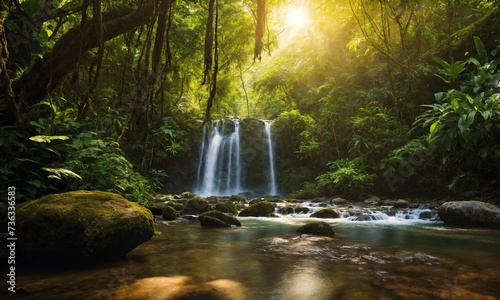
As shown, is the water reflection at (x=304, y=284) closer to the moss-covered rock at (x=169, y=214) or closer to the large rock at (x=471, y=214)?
the moss-covered rock at (x=169, y=214)

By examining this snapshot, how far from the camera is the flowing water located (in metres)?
3.07

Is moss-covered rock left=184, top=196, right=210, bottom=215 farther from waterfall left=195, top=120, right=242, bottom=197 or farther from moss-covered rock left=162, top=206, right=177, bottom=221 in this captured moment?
waterfall left=195, top=120, right=242, bottom=197

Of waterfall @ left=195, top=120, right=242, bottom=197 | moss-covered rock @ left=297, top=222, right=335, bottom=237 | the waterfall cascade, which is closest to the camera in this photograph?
moss-covered rock @ left=297, top=222, right=335, bottom=237

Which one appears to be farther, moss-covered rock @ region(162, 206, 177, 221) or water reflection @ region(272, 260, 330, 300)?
moss-covered rock @ region(162, 206, 177, 221)

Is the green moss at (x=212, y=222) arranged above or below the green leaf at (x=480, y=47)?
below

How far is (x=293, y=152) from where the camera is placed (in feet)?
60.1

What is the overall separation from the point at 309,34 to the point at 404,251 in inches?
617

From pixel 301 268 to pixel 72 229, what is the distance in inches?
109

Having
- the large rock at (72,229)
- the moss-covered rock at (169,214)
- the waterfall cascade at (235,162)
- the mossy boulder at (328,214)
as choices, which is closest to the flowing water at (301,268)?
the large rock at (72,229)

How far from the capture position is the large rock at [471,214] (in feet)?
24.0

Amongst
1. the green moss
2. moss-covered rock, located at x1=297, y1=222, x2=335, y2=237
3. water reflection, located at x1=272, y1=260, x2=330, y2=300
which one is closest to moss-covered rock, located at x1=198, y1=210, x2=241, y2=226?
the green moss

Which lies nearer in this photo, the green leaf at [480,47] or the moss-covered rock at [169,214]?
the moss-covered rock at [169,214]

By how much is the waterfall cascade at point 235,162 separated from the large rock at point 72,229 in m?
13.8

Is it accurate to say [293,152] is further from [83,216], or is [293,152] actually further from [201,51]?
[83,216]
